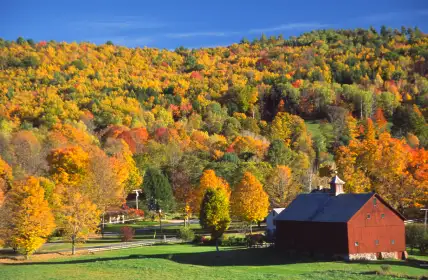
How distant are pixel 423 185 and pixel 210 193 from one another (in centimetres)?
3349

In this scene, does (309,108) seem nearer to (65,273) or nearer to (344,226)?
(344,226)

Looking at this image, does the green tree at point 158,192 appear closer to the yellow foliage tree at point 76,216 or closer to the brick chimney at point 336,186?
the yellow foliage tree at point 76,216

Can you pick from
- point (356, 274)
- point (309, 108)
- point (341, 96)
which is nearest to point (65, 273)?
point (356, 274)

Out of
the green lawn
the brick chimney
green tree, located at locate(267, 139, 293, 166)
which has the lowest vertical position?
the green lawn

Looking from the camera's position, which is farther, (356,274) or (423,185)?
(423,185)

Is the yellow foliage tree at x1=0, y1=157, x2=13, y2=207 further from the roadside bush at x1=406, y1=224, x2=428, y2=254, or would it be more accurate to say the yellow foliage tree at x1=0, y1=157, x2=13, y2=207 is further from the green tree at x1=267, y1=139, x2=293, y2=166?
the roadside bush at x1=406, y1=224, x2=428, y2=254

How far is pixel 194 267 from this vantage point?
45.2 m

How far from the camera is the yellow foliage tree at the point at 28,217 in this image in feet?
190

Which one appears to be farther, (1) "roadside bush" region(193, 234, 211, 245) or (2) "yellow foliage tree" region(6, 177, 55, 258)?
(1) "roadside bush" region(193, 234, 211, 245)

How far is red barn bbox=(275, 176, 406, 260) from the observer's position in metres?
53.7

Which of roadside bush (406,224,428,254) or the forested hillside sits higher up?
the forested hillside

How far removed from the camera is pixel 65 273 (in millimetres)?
41688

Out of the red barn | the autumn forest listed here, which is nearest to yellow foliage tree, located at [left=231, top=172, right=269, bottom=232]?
the autumn forest

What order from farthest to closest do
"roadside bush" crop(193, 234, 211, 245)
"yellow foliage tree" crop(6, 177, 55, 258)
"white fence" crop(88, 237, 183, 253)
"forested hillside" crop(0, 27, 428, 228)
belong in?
"forested hillside" crop(0, 27, 428, 228) < "roadside bush" crop(193, 234, 211, 245) < "white fence" crop(88, 237, 183, 253) < "yellow foliage tree" crop(6, 177, 55, 258)
